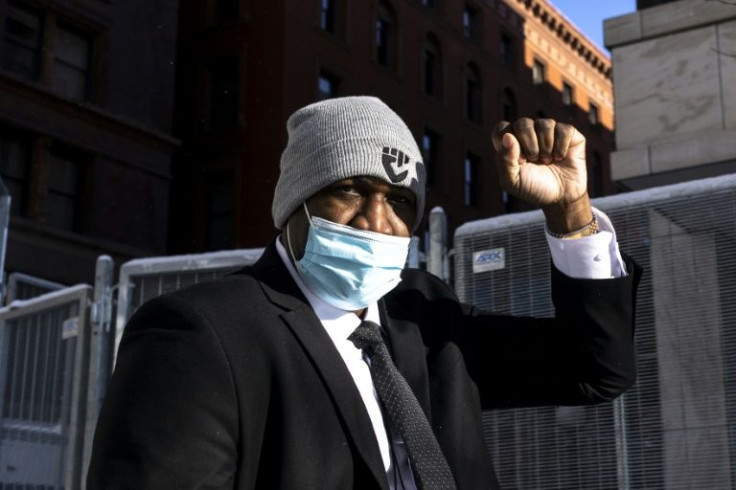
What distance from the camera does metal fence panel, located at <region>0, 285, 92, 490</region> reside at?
7891mm

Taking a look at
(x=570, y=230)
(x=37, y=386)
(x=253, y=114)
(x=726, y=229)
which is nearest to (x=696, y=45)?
(x=726, y=229)

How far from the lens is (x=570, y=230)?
279cm

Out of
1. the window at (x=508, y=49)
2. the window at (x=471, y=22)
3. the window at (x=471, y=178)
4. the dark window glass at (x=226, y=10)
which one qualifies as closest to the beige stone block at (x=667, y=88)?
the dark window glass at (x=226, y=10)

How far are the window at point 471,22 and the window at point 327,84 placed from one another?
9797 millimetres

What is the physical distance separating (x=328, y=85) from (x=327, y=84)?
Answer: 10 cm

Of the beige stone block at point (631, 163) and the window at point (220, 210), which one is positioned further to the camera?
the window at point (220, 210)

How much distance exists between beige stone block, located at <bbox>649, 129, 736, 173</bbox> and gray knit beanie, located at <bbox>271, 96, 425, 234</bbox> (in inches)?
382

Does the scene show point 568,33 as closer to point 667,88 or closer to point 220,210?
point 220,210

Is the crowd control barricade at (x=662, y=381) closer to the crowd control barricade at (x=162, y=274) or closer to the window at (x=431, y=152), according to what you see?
the crowd control barricade at (x=162, y=274)

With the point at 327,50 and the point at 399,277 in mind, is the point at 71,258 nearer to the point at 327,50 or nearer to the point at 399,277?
the point at 327,50

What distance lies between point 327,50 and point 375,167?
31.4 meters

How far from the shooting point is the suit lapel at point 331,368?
250 centimetres

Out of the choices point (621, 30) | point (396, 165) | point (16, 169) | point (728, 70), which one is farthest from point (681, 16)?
point (16, 169)

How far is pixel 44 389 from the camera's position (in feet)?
27.2
